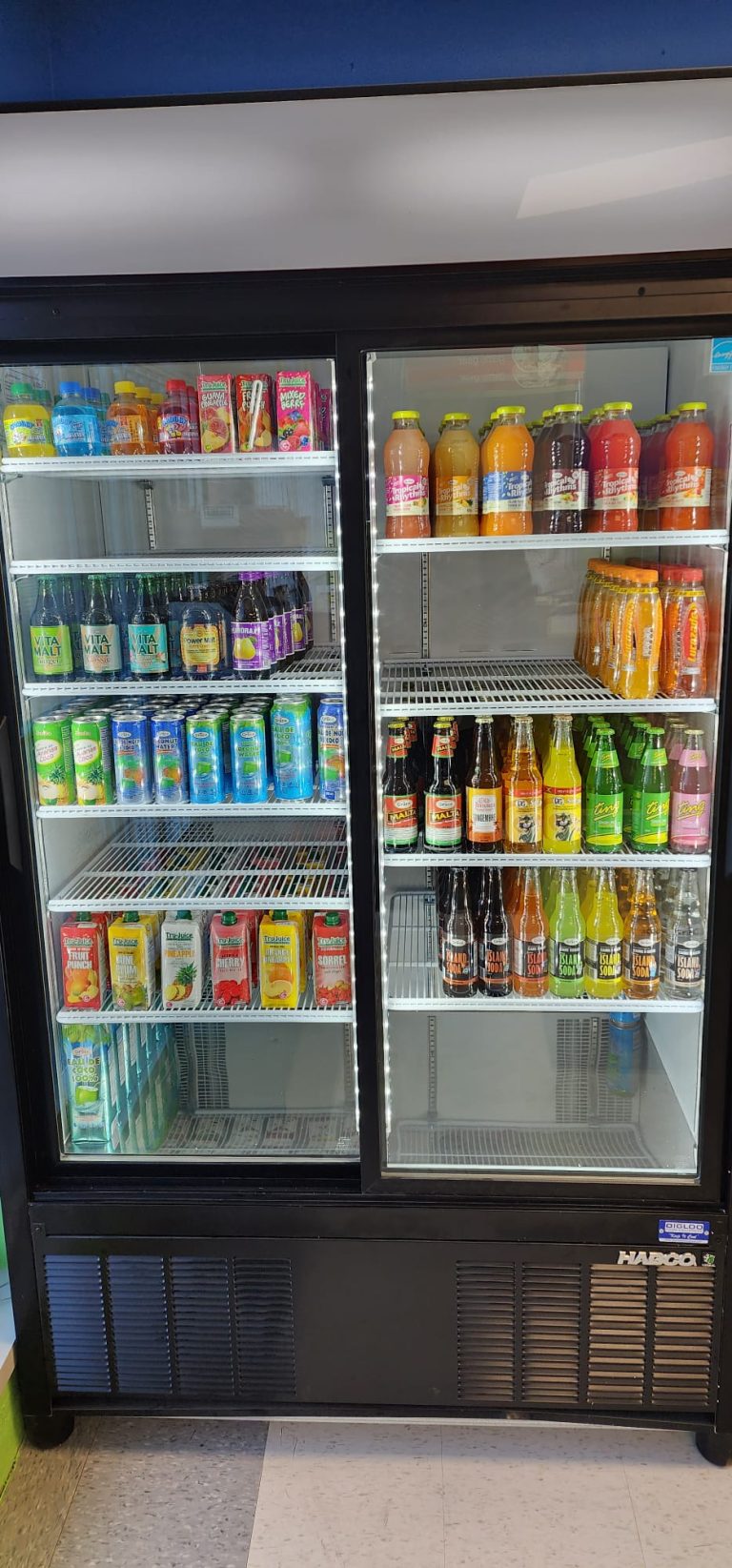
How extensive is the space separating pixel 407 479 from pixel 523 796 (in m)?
0.72

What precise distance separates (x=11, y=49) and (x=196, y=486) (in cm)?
113

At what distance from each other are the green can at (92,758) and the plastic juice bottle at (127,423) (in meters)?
0.59

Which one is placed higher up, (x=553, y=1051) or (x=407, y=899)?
(x=407, y=899)

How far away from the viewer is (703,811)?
7.29 feet

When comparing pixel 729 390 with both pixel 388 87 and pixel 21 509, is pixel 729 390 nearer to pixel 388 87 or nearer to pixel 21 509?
pixel 388 87

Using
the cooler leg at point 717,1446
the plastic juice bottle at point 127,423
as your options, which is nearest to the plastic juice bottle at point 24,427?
the plastic juice bottle at point 127,423

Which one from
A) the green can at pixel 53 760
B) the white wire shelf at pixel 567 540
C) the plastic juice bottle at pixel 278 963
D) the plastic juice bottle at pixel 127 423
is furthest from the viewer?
the plastic juice bottle at pixel 278 963

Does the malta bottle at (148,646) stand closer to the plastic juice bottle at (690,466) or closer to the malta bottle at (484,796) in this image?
the malta bottle at (484,796)

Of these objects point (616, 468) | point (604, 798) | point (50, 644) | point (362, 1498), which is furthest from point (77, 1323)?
point (616, 468)

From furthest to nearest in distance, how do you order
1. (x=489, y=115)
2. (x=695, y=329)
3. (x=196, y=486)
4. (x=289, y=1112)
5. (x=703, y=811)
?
(x=289, y=1112), (x=196, y=486), (x=703, y=811), (x=695, y=329), (x=489, y=115)

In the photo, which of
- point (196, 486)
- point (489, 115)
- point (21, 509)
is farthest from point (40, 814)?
point (489, 115)

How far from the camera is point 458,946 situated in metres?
2.40

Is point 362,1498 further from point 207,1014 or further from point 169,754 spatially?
point 169,754

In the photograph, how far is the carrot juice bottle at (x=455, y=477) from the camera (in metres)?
2.23
